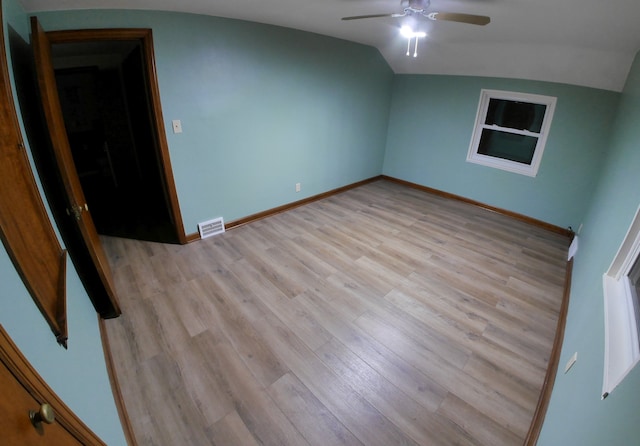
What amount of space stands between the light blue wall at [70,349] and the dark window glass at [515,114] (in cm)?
503

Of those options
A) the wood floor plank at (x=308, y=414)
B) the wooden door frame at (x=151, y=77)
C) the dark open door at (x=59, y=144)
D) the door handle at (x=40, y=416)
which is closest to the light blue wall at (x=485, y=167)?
the wooden door frame at (x=151, y=77)

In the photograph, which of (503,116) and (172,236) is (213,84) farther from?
(503,116)

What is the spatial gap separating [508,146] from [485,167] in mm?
411

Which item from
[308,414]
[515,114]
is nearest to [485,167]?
[515,114]

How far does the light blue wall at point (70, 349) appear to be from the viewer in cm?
77

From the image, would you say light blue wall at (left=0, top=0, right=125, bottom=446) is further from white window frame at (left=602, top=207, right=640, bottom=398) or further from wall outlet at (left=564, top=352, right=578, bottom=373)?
wall outlet at (left=564, top=352, right=578, bottom=373)

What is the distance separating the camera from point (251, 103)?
3156 millimetres

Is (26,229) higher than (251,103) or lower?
lower

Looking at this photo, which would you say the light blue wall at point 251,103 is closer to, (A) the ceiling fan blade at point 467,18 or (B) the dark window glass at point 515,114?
(B) the dark window glass at point 515,114

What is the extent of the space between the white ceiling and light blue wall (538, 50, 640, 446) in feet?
1.35

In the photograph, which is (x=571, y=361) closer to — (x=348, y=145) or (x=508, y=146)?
(x=508, y=146)

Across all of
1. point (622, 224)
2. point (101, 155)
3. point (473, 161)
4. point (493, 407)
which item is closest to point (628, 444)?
point (493, 407)

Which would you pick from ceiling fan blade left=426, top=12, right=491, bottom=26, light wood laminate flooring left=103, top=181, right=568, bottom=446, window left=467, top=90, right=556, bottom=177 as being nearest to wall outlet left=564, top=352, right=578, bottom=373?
light wood laminate flooring left=103, top=181, right=568, bottom=446

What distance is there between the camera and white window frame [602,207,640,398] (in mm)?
943
